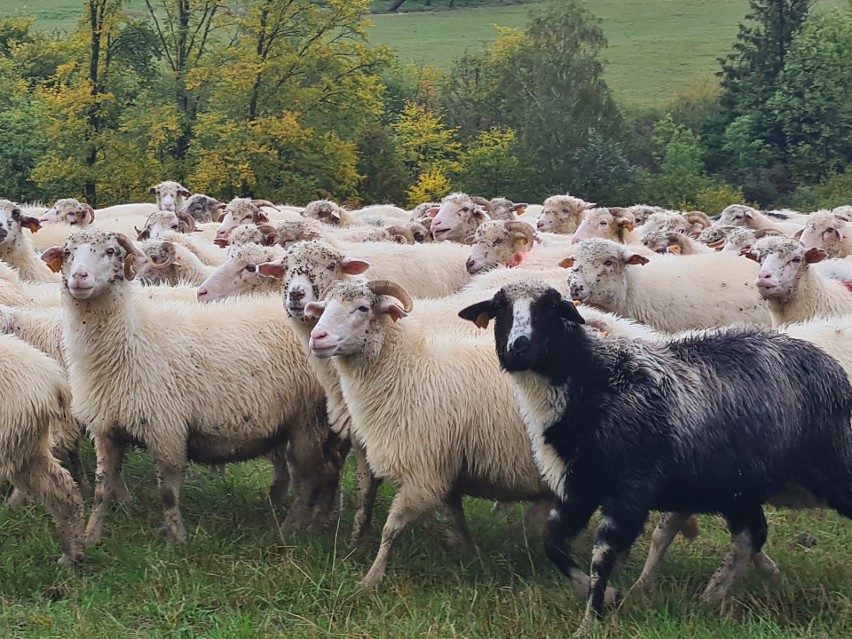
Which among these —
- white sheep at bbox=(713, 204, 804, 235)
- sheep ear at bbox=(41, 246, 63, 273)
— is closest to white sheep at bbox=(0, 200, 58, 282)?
sheep ear at bbox=(41, 246, 63, 273)

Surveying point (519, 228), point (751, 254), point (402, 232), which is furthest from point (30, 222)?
point (751, 254)

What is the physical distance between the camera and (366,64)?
32.9 meters

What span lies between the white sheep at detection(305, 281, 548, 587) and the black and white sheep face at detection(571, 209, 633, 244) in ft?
16.7

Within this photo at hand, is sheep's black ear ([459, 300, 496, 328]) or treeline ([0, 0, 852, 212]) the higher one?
sheep's black ear ([459, 300, 496, 328])

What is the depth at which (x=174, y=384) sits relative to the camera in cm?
653

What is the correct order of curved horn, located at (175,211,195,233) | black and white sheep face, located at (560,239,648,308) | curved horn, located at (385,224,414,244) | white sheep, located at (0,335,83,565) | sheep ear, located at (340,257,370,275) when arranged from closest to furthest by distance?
1. white sheep, located at (0,335,83,565)
2. sheep ear, located at (340,257,370,275)
3. black and white sheep face, located at (560,239,648,308)
4. curved horn, located at (385,224,414,244)
5. curved horn, located at (175,211,195,233)

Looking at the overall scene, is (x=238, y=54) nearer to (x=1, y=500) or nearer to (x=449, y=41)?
(x=1, y=500)

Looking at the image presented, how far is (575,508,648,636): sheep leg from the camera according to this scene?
515 cm

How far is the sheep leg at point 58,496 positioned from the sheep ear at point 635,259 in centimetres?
440

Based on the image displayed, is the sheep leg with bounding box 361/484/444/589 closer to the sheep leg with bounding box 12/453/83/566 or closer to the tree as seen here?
the sheep leg with bounding box 12/453/83/566

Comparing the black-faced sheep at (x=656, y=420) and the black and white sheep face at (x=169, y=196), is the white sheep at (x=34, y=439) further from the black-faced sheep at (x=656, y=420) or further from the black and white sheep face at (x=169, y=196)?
the black and white sheep face at (x=169, y=196)

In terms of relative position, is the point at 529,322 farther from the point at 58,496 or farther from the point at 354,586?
the point at 58,496

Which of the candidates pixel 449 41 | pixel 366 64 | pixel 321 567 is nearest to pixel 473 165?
pixel 366 64

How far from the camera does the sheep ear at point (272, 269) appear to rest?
7.24 metres
